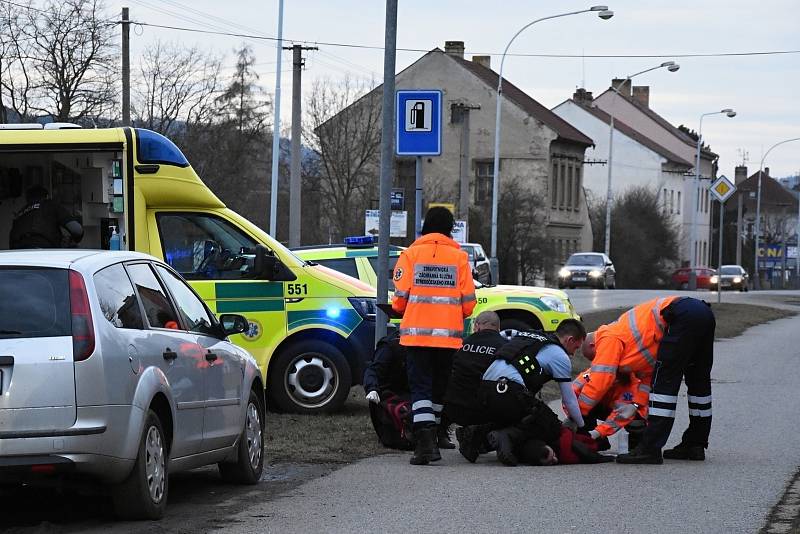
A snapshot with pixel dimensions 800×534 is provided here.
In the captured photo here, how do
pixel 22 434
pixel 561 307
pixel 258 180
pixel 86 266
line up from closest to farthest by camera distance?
pixel 22 434, pixel 86 266, pixel 561 307, pixel 258 180

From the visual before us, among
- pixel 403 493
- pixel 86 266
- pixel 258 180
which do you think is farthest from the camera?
pixel 258 180

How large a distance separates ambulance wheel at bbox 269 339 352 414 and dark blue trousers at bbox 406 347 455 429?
247 cm

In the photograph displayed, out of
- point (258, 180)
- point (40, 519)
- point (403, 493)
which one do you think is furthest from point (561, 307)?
point (258, 180)

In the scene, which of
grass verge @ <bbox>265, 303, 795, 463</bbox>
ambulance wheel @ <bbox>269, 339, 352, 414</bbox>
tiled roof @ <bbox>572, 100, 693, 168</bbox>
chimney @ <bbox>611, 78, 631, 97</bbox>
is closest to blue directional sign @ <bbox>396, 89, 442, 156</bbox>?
ambulance wheel @ <bbox>269, 339, 352, 414</bbox>

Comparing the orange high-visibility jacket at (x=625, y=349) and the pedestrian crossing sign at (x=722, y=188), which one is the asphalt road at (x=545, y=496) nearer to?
the orange high-visibility jacket at (x=625, y=349)

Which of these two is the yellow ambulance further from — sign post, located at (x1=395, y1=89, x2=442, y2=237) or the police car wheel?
the police car wheel

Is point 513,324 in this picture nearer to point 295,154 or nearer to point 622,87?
point 295,154

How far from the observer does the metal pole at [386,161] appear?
495 inches

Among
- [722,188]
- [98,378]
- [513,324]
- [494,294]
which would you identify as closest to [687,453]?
[98,378]

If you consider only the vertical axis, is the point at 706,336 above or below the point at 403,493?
above

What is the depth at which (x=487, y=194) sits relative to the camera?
71125 millimetres

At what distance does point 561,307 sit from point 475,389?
662cm

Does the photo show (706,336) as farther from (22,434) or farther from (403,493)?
(22,434)

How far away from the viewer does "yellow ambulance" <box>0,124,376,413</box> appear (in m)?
13.0
